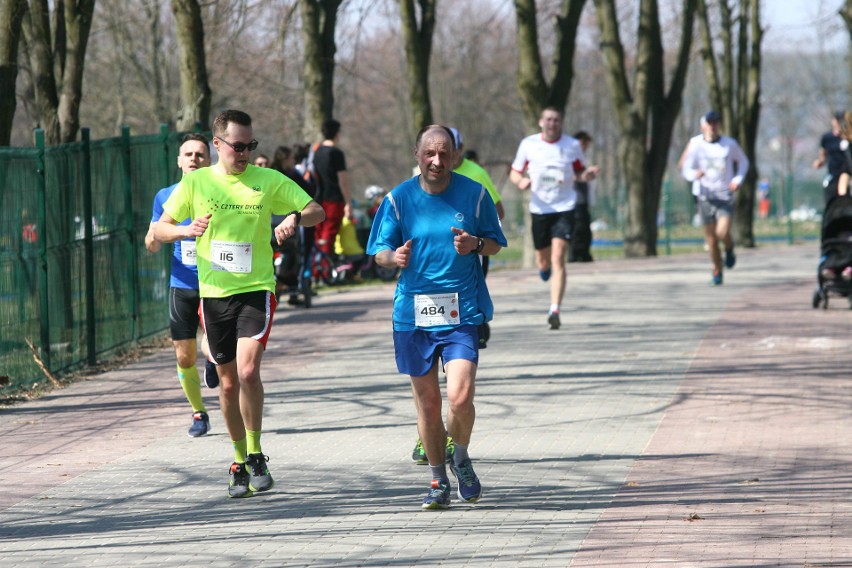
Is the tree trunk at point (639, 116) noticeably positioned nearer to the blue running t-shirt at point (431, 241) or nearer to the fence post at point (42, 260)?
the fence post at point (42, 260)

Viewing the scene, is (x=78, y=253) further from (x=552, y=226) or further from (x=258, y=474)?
(x=258, y=474)

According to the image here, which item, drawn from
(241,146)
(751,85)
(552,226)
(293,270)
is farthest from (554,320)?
(751,85)

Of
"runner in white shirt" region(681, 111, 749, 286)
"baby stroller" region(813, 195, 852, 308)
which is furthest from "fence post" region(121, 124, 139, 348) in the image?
"baby stroller" region(813, 195, 852, 308)

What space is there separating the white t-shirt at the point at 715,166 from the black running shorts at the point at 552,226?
13.5 feet

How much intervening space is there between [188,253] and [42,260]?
9.75 ft

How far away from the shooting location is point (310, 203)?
7.80m

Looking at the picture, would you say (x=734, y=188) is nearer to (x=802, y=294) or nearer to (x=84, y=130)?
(x=802, y=294)

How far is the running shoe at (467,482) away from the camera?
722cm

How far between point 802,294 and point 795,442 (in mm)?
10044

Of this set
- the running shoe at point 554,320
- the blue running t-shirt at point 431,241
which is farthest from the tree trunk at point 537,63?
the blue running t-shirt at point 431,241

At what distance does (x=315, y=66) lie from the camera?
22.0 m

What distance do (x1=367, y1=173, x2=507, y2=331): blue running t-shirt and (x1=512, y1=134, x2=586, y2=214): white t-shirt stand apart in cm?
724

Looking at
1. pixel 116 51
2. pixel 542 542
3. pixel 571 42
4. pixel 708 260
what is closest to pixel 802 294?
pixel 708 260

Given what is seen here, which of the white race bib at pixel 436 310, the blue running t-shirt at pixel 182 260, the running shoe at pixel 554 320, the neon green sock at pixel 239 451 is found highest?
the blue running t-shirt at pixel 182 260
